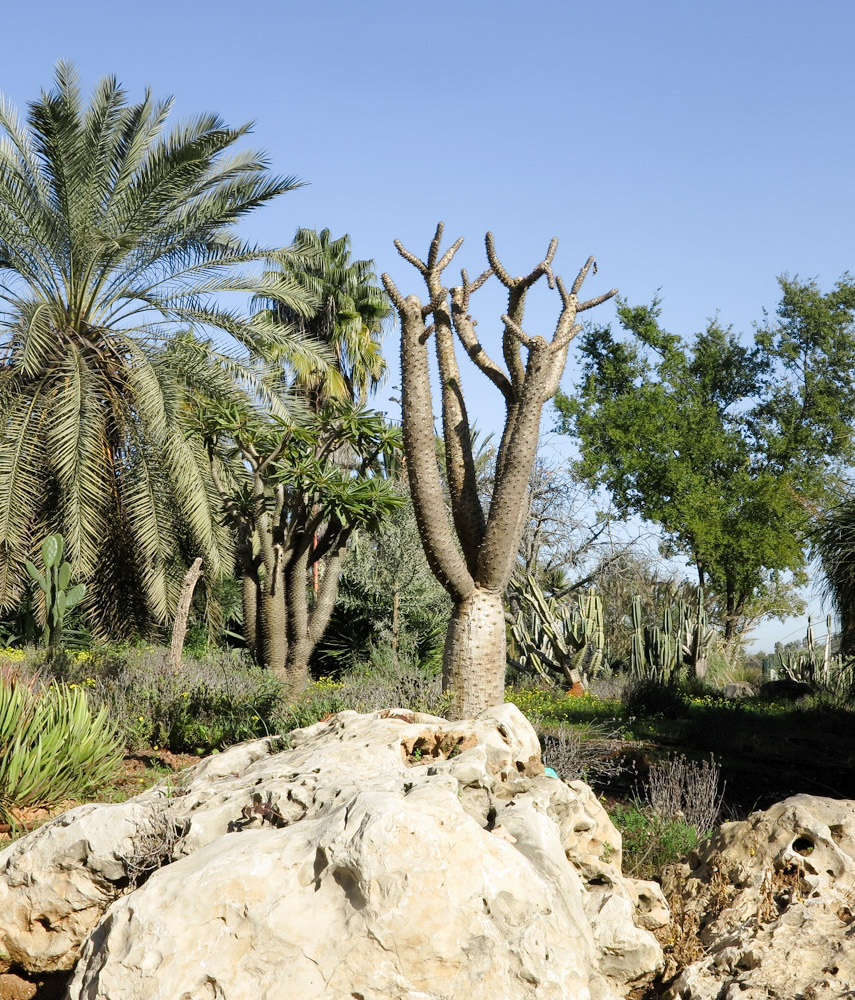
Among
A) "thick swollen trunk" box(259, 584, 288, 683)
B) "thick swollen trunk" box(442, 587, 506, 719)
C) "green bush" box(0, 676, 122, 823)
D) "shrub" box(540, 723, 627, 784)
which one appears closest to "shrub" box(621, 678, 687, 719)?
"shrub" box(540, 723, 627, 784)

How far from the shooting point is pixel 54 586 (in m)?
13.2

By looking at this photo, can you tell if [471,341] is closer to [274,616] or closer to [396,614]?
[274,616]

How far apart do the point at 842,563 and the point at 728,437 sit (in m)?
17.4

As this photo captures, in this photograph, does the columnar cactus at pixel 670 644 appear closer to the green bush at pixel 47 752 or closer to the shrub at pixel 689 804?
the shrub at pixel 689 804

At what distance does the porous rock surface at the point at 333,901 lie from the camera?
2908 millimetres

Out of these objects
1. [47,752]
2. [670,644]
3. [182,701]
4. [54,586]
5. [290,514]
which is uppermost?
[290,514]

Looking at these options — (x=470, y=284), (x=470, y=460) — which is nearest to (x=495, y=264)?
(x=470, y=284)

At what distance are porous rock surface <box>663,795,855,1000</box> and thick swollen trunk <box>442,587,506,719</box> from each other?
3085 mm

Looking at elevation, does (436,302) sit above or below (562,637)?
above

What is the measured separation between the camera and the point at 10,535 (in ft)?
42.2

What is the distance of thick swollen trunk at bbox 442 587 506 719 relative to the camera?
7742 mm

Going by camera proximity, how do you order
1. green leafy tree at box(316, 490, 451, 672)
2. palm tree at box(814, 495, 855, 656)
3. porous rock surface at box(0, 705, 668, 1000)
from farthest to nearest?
green leafy tree at box(316, 490, 451, 672) < palm tree at box(814, 495, 855, 656) < porous rock surface at box(0, 705, 668, 1000)

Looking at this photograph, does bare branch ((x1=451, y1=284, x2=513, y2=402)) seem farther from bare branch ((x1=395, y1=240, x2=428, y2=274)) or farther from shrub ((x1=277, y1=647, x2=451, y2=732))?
shrub ((x1=277, y1=647, x2=451, y2=732))

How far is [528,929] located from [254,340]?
41.3ft
